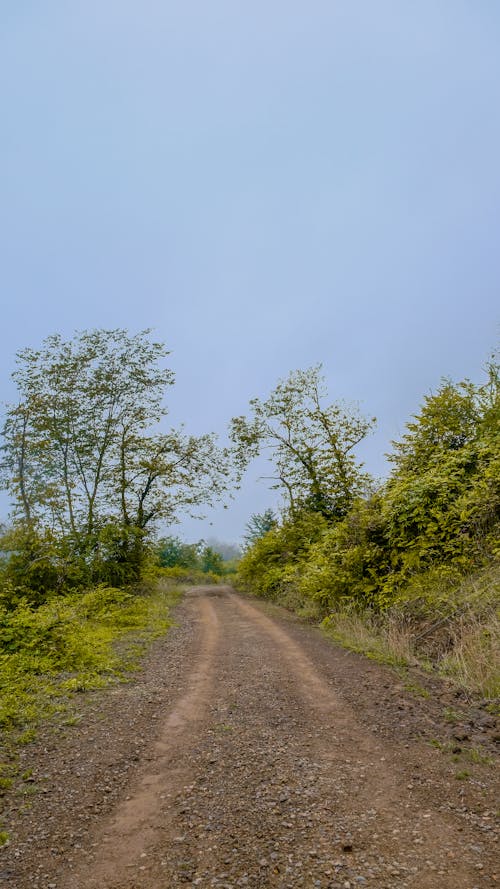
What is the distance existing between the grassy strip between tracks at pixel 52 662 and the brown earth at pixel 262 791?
12.7 inches

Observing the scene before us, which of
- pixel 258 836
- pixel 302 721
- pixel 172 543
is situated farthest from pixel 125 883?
pixel 172 543

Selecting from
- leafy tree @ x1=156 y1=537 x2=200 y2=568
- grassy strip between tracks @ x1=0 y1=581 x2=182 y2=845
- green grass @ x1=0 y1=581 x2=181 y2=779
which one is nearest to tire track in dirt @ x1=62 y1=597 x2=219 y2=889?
grassy strip between tracks @ x1=0 y1=581 x2=182 y2=845

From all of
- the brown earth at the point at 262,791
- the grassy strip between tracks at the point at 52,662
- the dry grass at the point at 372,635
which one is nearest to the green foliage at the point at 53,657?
the grassy strip between tracks at the point at 52,662

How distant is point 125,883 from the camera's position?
10.3 ft

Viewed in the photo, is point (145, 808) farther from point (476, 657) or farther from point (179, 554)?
point (179, 554)

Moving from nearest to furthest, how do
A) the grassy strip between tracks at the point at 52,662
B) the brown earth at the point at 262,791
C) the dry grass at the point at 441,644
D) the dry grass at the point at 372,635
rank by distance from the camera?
the brown earth at the point at 262,791 → the grassy strip between tracks at the point at 52,662 → the dry grass at the point at 441,644 → the dry grass at the point at 372,635

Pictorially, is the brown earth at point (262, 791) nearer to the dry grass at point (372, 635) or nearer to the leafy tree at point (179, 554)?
the dry grass at point (372, 635)

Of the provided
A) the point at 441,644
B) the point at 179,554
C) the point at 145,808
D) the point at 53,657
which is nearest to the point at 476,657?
the point at 441,644

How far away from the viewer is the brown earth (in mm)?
3201

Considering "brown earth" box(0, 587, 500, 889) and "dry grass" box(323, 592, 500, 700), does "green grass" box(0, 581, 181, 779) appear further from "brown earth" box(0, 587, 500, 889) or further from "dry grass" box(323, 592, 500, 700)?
"dry grass" box(323, 592, 500, 700)

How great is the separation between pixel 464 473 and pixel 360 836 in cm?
910

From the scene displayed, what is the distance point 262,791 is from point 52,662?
5418 millimetres

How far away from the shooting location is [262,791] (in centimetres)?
418

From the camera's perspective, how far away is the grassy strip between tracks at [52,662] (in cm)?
602
